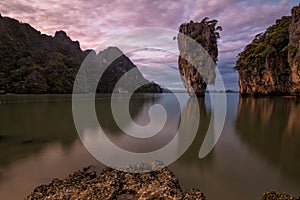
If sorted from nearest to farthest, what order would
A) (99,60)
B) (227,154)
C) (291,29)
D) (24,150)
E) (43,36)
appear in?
(227,154) < (24,150) < (291,29) < (99,60) < (43,36)

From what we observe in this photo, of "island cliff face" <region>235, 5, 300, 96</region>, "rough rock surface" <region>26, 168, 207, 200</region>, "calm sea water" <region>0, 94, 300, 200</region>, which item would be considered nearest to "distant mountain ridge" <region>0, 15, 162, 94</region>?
"calm sea water" <region>0, 94, 300, 200</region>

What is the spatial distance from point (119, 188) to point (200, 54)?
42.2 m

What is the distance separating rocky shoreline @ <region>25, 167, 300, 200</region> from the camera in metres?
A: 3.57

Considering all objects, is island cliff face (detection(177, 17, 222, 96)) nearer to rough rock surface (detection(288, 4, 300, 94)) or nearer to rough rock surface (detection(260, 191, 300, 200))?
rough rock surface (detection(288, 4, 300, 94))

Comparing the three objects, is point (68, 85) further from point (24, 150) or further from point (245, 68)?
point (24, 150)

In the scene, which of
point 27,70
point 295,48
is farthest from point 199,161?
point 27,70

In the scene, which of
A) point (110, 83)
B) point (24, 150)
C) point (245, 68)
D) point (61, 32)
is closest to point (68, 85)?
point (110, 83)

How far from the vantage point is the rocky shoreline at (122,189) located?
357cm

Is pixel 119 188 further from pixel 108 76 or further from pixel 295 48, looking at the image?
pixel 108 76

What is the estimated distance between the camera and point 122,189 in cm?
391

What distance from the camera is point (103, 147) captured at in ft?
27.4

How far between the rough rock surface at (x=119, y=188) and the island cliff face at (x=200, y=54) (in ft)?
134

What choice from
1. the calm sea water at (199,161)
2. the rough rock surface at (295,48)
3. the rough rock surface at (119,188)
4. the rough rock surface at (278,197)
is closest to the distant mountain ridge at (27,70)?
the calm sea water at (199,161)

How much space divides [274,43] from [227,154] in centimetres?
4422
